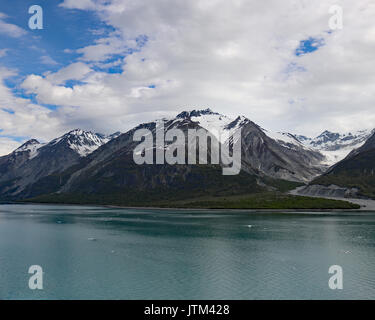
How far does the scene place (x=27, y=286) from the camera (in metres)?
57.5

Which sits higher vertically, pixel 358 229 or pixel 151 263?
pixel 358 229

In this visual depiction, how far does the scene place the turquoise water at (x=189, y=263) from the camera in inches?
2172

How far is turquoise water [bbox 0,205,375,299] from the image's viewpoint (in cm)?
5516

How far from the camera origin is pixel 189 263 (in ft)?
242

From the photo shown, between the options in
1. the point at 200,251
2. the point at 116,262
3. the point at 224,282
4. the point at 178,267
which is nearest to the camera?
the point at 224,282

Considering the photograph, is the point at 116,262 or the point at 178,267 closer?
the point at 178,267

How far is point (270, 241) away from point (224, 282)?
44.8 m

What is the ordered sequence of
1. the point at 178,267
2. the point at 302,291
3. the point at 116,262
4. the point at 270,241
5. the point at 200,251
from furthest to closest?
the point at 270,241 → the point at 200,251 → the point at 116,262 → the point at 178,267 → the point at 302,291

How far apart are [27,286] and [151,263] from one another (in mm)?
23945
